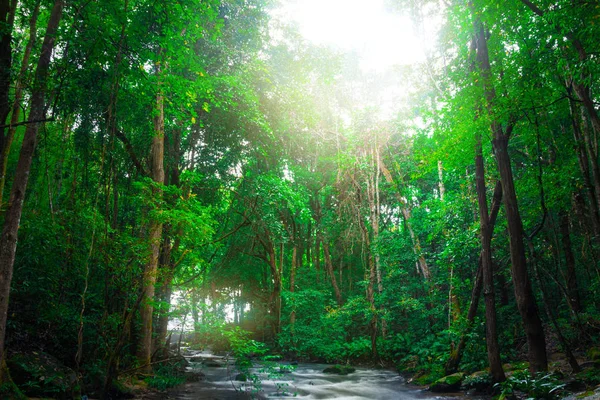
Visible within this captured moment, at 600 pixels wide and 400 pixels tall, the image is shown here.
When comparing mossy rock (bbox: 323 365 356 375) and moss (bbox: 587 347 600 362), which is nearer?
moss (bbox: 587 347 600 362)

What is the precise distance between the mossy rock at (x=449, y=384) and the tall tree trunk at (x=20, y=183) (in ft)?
33.9

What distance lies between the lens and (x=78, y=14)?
6.15m

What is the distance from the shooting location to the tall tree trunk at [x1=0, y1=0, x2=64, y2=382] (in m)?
5.32

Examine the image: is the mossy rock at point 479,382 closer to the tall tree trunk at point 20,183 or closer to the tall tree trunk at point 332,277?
the tall tree trunk at point 20,183

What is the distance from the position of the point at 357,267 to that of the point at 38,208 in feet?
77.2

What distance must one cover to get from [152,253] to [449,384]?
8792 mm

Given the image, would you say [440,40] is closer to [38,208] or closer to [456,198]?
[456,198]

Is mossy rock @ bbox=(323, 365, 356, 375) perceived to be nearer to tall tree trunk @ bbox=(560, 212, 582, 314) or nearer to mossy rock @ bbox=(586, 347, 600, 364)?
tall tree trunk @ bbox=(560, 212, 582, 314)

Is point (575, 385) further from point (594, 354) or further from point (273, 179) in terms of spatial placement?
point (273, 179)

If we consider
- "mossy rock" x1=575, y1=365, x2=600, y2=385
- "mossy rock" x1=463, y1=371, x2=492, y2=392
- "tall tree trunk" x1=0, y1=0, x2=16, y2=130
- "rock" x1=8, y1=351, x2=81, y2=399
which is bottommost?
"mossy rock" x1=463, y1=371, x2=492, y2=392

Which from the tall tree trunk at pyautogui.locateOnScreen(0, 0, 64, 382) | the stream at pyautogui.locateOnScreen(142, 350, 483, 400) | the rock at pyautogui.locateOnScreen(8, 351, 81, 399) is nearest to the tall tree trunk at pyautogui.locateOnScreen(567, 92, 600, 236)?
the stream at pyautogui.locateOnScreen(142, 350, 483, 400)

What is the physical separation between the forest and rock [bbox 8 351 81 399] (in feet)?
0.11

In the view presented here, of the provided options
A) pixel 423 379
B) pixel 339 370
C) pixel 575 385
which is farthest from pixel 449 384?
pixel 339 370

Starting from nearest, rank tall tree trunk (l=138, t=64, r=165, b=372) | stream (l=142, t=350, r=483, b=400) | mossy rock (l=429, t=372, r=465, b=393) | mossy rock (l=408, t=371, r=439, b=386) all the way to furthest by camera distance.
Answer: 1. tall tree trunk (l=138, t=64, r=165, b=372)
2. stream (l=142, t=350, r=483, b=400)
3. mossy rock (l=429, t=372, r=465, b=393)
4. mossy rock (l=408, t=371, r=439, b=386)
